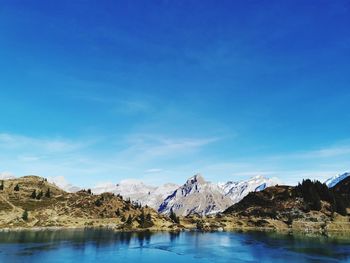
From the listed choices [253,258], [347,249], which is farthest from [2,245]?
[347,249]

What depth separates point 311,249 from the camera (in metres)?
158

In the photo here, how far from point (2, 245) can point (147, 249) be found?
63.0 metres

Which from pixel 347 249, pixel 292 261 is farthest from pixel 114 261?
pixel 347 249

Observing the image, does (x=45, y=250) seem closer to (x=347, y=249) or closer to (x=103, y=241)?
(x=103, y=241)

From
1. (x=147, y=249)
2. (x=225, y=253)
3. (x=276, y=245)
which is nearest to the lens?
(x=225, y=253)

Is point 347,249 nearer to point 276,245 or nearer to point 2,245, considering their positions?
point 276,245

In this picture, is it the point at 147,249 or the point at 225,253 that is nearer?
the point at 225,253

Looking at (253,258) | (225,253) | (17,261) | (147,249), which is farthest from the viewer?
(147,249)

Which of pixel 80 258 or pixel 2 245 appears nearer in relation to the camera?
pixel 80 258

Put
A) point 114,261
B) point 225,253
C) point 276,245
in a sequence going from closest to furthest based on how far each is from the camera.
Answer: point 114,261
point 225,253
point 276,245

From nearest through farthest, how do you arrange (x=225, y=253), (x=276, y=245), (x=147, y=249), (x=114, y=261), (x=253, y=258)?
1. (x=114, y=261)
2. (x=253, y=258)
3. (x=225, y=253)
4. (x=147, y=249)
5. (x=276, y=245)

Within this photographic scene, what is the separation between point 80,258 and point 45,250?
22358 millimetres

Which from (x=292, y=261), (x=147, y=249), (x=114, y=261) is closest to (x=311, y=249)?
(x=292, y=261)

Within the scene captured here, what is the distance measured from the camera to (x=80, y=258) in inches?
4938
